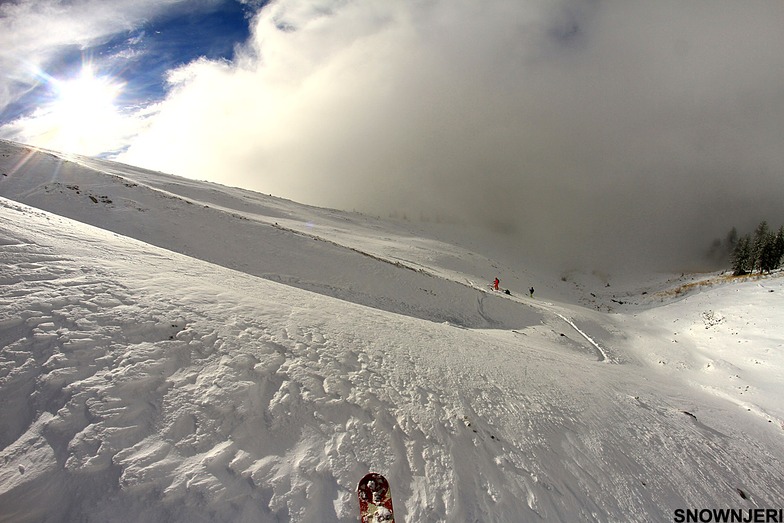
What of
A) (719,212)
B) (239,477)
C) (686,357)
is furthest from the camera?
(719,212)

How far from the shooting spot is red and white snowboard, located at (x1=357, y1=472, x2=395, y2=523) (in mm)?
4078

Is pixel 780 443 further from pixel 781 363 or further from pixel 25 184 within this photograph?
pixel 25 184

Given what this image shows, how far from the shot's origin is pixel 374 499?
426 centimetres

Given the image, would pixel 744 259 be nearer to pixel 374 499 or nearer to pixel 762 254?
pixel 762 254

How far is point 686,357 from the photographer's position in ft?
62.7

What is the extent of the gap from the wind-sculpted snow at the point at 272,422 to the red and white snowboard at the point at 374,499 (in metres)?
0.14

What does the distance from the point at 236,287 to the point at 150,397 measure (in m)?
5.58

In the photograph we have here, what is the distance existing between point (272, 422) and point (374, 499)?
1918mm

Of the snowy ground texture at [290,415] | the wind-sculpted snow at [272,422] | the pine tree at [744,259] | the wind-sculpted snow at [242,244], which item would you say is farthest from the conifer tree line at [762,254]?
the wind-sculpted snow at [272,422]

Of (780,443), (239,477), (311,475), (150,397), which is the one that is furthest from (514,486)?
(780,443)

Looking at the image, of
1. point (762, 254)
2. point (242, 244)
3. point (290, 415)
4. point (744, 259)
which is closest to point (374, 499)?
point (290, 415)

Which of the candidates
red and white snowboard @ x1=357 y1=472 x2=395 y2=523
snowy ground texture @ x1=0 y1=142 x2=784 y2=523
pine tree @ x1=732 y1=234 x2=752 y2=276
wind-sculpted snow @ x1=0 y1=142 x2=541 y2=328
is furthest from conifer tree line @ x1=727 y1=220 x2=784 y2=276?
red and white snowboard @ x1=357 y1=472 x2=395 y2=523

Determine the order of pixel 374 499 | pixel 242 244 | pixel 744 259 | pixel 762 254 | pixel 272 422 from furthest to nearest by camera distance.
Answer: pixel 744 259, pixel 762 254, pixel 242 244, pixel 272 422, pixel 374 499

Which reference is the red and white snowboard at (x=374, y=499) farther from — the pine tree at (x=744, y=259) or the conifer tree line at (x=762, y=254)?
the pine tree at (x=744, y=259)
